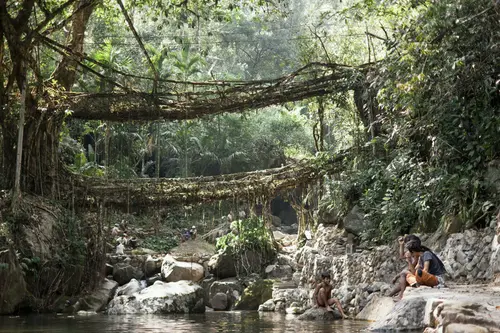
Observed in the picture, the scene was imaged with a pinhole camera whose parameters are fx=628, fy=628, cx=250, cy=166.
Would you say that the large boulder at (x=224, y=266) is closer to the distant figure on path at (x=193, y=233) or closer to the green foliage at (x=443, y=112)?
the green foliage at (x=443, y=112)

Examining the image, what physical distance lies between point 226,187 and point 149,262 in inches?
199

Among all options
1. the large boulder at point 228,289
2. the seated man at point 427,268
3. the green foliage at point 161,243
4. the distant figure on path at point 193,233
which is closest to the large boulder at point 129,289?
the large boulder at point 228,289

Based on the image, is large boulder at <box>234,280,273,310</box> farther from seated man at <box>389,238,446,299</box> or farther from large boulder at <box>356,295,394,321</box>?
seated man at <box>389,238,446,299</box>

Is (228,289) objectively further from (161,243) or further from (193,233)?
(193,233)

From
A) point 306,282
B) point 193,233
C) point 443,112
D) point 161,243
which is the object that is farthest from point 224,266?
point 443,112

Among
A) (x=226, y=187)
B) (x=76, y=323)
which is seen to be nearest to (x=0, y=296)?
(x=76, y=323)

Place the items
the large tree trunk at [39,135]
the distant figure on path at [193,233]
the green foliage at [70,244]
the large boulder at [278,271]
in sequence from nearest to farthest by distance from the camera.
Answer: the large tree trunk at [39,135], the green foliage at [70,244], the large boulder at [278,271], the distant figure on path at [193,233]

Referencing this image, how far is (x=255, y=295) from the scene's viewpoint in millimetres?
15414

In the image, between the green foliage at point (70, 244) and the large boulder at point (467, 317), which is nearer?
the large boulder at point (467, 317)

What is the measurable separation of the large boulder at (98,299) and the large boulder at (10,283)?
1955mm

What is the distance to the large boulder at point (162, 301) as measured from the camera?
14.0 metres

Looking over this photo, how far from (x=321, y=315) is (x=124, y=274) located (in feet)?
27.9

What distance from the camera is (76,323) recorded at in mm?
10914

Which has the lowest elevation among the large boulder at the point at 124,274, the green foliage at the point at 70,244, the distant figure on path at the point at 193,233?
the large boulder at the point at 124,274
